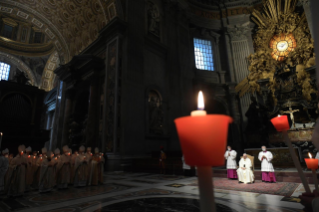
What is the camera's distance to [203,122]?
56 centimetres

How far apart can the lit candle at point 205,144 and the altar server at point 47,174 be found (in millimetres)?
5713

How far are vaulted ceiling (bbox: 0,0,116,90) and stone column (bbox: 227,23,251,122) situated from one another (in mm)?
9436

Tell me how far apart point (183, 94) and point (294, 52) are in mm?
7510

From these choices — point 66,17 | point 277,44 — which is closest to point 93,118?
point 66,17

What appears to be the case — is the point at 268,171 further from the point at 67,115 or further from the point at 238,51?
the point at 67,115

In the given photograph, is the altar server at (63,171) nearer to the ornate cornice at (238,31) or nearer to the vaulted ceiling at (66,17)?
the vaulted ceiling at (66,17)

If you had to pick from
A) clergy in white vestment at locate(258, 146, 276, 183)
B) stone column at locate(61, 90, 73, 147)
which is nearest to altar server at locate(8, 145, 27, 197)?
clergy in white vestment at locate(258, 146, 276, 183)

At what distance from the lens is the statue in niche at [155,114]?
10.8 metres

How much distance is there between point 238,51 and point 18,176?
602 inches

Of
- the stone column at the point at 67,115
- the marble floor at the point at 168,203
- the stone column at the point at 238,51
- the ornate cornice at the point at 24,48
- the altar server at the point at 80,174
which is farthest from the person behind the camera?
the ornate cornice at the point at 24,48

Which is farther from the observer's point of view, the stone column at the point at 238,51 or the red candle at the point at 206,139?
the stone column at the point at 238,51

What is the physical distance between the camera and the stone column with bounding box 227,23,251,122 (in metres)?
14.6

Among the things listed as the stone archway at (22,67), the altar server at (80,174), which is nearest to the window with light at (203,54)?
the altar server at (80,174)

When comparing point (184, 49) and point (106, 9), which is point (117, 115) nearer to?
point (106, 9)
